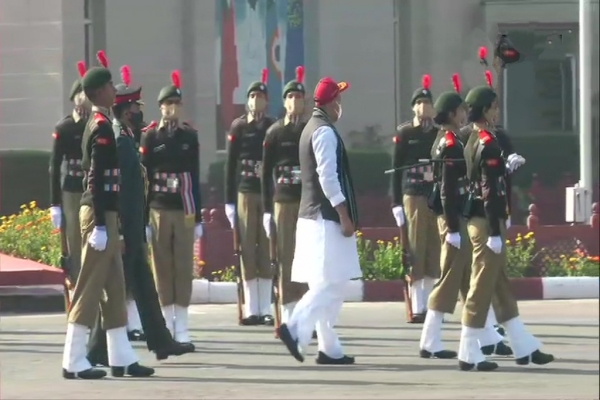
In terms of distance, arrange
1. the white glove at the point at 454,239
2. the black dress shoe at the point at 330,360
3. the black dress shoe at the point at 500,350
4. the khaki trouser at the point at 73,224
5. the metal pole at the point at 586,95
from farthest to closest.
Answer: the metal pole at the point at 586,95 → the khaki trouser at the point at 73,224 → the black dress shoe at the point at 500,350 → the black dress shoe at the point at 330,360 → the white glove at the point at 454,239

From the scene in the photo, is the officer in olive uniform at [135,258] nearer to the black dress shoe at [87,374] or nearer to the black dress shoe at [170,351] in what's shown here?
the black dress shoe at [170,351]

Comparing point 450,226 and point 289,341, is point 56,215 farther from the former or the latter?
point 450,226

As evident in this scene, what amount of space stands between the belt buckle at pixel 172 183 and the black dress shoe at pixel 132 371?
76.8 inches

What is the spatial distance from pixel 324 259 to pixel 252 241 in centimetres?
333

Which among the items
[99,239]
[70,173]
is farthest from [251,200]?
[99,239]

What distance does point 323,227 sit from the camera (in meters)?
11.1

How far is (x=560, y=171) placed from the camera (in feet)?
75.6

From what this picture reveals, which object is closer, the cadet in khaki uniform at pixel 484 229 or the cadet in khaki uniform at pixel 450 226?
the cadet in khaki uniform at pixel 484 229

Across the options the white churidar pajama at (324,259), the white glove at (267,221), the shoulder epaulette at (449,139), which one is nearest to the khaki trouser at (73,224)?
the white glove at (267,221)

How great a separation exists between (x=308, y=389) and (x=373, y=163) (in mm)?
11934

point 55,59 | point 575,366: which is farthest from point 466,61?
point 575,366

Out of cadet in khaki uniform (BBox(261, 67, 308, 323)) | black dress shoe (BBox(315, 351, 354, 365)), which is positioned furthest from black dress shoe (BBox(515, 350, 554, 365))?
cadet in khaki uniform (BBox(261, 67, 308, 323))

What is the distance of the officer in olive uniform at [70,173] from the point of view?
41.3 feet

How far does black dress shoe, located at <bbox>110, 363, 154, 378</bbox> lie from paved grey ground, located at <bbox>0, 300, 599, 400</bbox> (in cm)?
10
